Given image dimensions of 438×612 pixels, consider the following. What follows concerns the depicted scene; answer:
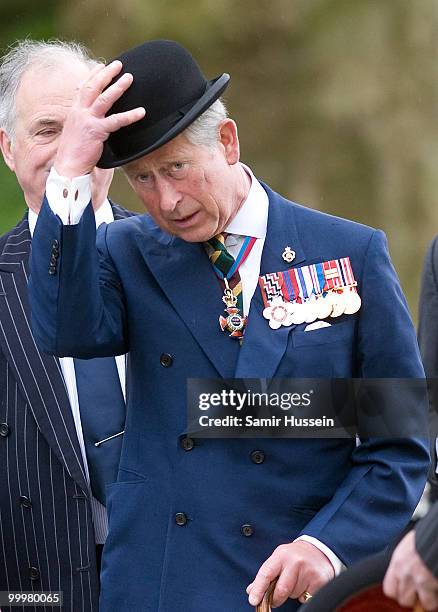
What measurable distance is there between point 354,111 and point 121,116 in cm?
415

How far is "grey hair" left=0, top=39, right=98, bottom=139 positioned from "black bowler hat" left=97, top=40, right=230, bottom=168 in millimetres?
1083

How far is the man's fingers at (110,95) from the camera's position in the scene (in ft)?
9.42

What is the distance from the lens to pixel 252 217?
3123 mm

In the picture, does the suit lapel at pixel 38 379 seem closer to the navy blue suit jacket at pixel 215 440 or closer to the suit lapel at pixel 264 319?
the navy blue suit jacket at pixel 215 440

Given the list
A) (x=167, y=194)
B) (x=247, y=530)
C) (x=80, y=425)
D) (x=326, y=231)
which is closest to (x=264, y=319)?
(x=326, y=231)

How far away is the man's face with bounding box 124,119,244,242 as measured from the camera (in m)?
2.95

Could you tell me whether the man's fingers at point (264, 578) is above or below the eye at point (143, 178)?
below

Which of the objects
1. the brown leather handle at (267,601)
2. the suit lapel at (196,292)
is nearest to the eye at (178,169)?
the suit lapel at (196,292)

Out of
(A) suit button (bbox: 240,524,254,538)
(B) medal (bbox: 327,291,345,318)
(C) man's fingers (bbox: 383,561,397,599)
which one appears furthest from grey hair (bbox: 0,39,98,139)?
(C) man's fingers (bbox: 383,561,397,599)

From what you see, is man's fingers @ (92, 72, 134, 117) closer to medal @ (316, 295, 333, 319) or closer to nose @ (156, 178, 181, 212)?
nose @ (156, 178, 181, 212)

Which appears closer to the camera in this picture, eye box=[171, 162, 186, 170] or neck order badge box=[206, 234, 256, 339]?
eye box=[171, 162, 186, 170]

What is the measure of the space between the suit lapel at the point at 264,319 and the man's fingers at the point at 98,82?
0.51 m

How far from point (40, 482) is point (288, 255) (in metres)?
1.02

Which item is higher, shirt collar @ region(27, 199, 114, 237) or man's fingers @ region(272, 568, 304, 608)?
shirt collar @ region(27, 199, 114, 237)
